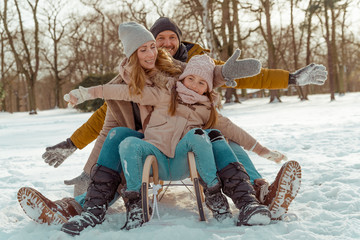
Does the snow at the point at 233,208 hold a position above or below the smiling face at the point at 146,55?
below

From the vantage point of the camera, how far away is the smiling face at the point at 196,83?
7.74 feet

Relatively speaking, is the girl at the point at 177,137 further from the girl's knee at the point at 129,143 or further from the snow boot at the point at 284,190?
the snow boot at the point at 284,190

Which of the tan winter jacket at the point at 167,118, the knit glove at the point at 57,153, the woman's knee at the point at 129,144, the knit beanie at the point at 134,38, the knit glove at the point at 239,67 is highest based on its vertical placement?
the knit beanie at the point at 134,38

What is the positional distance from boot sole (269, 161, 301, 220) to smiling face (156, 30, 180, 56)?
153 centimetres

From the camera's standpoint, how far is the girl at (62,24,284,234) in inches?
80.2

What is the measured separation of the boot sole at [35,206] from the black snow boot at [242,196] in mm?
1041

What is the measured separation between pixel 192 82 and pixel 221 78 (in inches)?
9.2

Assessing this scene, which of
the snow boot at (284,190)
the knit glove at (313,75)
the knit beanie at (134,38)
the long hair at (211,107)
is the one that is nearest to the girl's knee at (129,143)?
the long hair at (211,107)

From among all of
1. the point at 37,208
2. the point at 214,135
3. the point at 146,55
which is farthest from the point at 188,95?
the point at 37,208

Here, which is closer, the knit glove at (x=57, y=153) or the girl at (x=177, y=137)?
the girl at (x=177, y=137)

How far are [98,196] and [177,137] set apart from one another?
607mm

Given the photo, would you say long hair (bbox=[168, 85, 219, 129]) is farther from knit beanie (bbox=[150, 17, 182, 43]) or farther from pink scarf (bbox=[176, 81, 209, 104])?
knit beanie (bbox=[150, 17, 182, 43])

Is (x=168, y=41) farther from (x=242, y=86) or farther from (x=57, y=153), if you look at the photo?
(x=57, y=153)

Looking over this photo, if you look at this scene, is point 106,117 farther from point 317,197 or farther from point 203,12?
point 203,12
